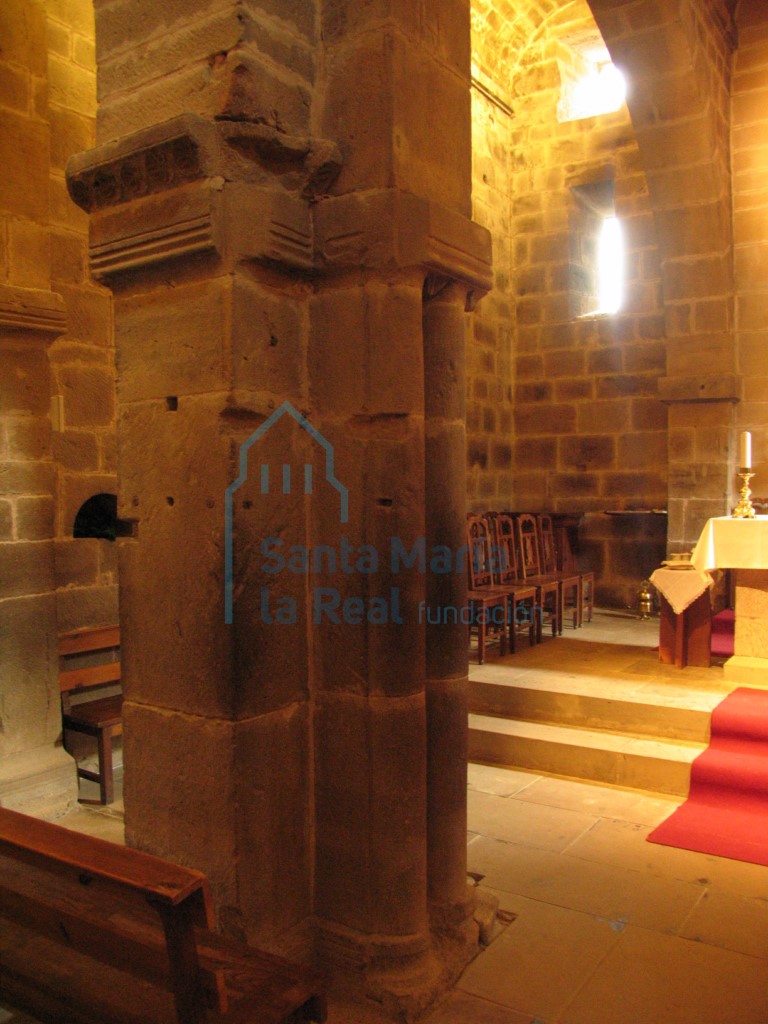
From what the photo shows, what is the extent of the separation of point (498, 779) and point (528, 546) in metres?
2.45

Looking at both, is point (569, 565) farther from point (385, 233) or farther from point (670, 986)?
point (385, 233)

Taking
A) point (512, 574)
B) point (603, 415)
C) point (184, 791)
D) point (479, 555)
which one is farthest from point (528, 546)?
point (184, 791)

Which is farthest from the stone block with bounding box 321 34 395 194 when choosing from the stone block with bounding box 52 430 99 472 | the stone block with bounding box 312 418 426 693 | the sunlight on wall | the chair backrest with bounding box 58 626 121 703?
the sunlight on wall

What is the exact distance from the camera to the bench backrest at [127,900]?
1.53 m

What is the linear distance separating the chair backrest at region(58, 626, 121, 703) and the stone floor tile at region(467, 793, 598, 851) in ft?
6.33

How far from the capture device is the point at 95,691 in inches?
181

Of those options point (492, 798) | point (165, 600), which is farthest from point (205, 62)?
point (492, 798)

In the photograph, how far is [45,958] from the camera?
6.46 ft

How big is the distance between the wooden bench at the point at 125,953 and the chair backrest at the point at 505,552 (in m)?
4.06

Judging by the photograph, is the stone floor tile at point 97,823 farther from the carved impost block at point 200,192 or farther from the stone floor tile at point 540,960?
the carved impost block at point 200,192

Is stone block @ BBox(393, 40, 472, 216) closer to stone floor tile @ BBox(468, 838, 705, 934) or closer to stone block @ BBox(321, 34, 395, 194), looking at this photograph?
stone block @ BBox(321, 34, 395, 194)

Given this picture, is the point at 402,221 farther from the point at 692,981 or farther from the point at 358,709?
the point at 692,981

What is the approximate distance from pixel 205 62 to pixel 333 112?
345 mm

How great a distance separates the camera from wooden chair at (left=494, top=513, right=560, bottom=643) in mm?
5781
